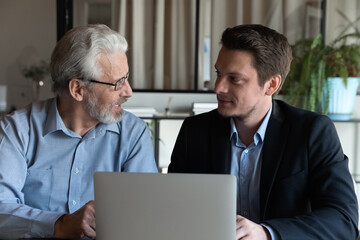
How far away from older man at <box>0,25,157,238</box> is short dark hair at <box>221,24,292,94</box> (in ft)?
1.45

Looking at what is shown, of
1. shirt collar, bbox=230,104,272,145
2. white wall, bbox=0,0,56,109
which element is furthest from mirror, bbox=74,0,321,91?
shirt collar, bbox=230,104,272,145

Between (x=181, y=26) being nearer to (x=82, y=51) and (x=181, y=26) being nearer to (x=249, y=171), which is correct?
(x=82, y=51)

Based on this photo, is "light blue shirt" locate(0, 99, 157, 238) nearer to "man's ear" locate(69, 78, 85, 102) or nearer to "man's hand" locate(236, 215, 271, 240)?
"man's ear" locate(69, 78, 85, 102)

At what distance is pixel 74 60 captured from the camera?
1.88m

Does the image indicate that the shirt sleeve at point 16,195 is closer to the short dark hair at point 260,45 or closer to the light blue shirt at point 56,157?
Result: the light blue shirt at point 56,157

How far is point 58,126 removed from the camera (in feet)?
6.09

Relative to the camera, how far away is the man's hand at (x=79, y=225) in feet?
4.94

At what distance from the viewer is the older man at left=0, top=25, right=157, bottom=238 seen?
183 cm

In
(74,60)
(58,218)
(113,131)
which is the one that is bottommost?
(58,218)

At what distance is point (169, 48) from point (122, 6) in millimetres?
515

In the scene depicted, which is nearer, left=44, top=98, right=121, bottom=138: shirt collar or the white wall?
left=44, top=98, right=121, bottom=138: shirt collar

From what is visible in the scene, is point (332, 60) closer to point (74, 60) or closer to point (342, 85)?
point (342, 85)

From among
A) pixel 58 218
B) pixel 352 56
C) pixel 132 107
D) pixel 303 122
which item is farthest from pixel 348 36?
pixel 58 218

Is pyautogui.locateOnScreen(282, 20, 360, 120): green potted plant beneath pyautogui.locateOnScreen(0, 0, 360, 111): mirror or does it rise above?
beneath
